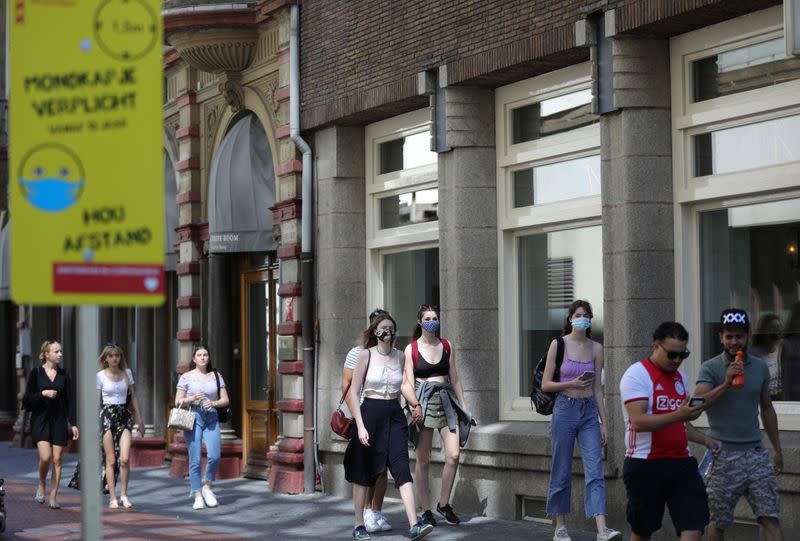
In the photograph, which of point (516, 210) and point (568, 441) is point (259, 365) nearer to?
point (516, 210)

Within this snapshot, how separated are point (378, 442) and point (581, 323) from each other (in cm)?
230

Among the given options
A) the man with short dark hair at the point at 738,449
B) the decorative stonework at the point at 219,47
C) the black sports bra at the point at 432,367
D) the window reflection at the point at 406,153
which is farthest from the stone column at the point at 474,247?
the man with short dark hair at the point at 738,449

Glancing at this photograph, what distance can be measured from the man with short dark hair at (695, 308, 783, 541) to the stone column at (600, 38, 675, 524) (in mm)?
3641

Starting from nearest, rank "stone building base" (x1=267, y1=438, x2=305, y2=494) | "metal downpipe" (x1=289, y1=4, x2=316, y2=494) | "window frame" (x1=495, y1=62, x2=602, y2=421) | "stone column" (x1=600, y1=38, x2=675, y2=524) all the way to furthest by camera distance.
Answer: "stone column" (x1=600, y1=38, x2=675, y2=524) → "window frame" (x1=495, y1=62, x2=602, y2=421) → "stone building base" (x1=267, y1=438, x2=305, y2=494) → "metal downpipe" (x1=289, y1=4, x2=316, y2=494)

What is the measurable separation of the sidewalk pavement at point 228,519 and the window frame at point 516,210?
1377 millimetres

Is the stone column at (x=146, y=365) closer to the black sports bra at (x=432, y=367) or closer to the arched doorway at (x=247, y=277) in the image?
the arched doorway at (x=247, y=277)

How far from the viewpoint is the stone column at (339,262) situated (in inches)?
725

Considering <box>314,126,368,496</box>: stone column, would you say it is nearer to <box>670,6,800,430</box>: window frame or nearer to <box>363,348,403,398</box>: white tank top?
<box>363,348,403,398</box>: white tank top

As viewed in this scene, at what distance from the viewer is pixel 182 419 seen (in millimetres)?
17219

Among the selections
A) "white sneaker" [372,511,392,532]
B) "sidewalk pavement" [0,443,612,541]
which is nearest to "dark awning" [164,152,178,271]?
"sidewalk pavement" [0,443,612,541]

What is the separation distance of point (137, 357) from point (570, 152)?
11714mm

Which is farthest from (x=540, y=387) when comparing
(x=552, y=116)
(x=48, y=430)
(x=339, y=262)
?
(x=48, y=430)

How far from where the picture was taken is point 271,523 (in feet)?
51.2

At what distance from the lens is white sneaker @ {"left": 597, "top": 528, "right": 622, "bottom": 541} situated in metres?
12.4
